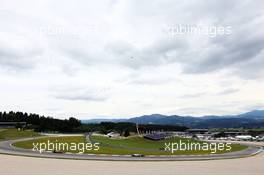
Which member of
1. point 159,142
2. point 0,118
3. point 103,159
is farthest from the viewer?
point 0,118

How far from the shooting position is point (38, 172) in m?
36.4

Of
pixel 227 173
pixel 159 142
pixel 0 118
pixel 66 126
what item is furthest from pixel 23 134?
pixel 227 173

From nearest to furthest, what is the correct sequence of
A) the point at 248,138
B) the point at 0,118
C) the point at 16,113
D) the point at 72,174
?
the point at 72,174 < the point at 248,138 < the point at 0,118 < the point at 16,113

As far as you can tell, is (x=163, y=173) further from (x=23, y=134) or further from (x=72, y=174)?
(x=23, y=134)

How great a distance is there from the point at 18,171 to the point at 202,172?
777 inches

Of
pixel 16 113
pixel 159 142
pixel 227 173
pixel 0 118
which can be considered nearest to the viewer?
pixel 227 173

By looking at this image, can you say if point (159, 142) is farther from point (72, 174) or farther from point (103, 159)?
point (72, 174)

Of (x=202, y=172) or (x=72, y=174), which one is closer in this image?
(x=72, y=174)

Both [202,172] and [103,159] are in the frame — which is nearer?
[202,172]

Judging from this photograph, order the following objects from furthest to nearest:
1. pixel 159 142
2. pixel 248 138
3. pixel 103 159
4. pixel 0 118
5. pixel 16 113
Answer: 1. pixel 16 113
2. pixel 0 118
3. pixel 248 138
4. pixel 159 142
5. pixel 103 159

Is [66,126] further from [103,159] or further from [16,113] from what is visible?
[103,159]

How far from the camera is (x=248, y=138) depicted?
12838 cm

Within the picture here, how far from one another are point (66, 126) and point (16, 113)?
59.3 m

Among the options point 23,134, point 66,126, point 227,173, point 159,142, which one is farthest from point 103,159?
point 66,126
